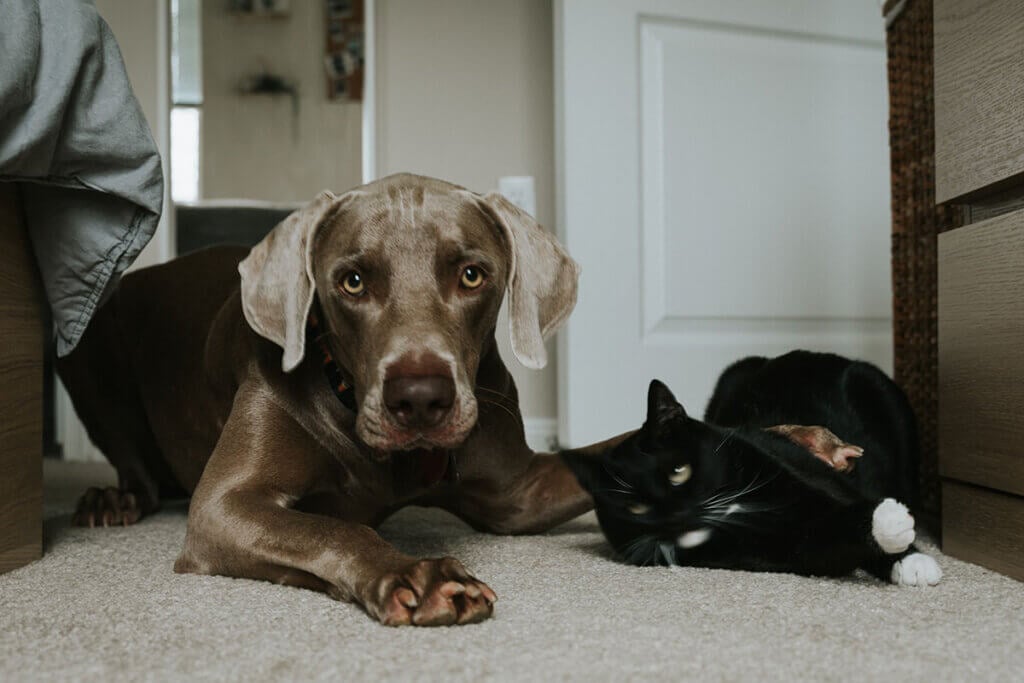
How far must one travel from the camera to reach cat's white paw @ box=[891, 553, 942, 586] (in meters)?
1.05

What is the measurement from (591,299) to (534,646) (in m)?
1.46

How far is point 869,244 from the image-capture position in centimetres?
240

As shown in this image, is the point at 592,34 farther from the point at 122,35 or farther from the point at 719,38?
the point at 122,35

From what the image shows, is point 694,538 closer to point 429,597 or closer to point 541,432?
point 429,597

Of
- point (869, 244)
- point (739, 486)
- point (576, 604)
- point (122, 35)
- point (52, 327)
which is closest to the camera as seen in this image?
point (576, 604)

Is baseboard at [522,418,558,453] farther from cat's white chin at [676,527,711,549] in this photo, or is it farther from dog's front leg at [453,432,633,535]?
cat's white chin at [676,527,711,549]

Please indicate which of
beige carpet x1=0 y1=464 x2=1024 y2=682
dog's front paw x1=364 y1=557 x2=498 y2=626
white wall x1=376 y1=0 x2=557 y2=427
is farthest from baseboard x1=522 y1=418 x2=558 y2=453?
dog's front paw x1=364 y1=557 x2=498 y2=626

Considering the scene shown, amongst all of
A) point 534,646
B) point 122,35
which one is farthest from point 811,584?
point 122,35

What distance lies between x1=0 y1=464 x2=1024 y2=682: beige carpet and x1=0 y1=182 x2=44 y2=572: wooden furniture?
0.06 metres

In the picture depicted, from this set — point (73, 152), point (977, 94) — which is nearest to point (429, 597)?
point (73, 152)

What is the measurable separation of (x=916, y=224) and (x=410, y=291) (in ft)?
3.18

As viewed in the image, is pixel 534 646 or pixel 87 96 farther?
pixel 87 96

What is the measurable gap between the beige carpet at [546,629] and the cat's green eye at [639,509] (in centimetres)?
8

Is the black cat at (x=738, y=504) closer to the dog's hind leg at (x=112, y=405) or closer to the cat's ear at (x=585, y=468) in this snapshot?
the cat's ear at (x=585, y=468)
